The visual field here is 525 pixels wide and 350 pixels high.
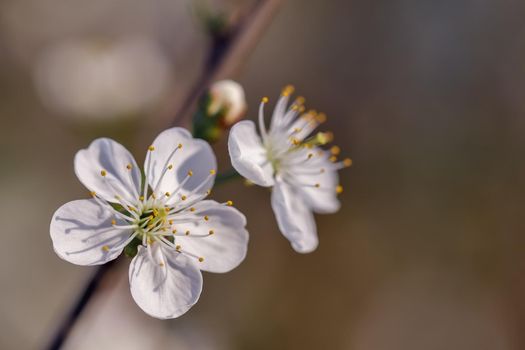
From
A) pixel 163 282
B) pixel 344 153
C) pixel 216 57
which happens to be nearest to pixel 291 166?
pixel 216 57

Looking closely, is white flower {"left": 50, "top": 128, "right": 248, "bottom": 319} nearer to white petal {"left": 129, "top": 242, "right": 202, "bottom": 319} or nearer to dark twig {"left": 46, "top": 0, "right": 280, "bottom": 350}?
white petal {"left": 129, "top": 242, "right": 202, "bottom": 319}

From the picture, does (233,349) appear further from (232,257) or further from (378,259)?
(232,257)

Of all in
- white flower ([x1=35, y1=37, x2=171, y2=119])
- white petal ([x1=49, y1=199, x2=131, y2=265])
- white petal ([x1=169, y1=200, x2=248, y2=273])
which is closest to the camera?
white petal ([x1=49, y1=199, x2=131, y2=265])

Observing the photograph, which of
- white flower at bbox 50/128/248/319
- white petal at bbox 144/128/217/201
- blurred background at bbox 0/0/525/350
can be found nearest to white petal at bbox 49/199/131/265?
white flower at bbox 50/128/248/319

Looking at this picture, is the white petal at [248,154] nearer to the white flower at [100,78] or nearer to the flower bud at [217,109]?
the flower bud at [217,109]

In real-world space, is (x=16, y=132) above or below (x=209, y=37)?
below

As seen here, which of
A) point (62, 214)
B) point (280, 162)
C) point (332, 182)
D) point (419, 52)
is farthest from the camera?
point (419, 52)

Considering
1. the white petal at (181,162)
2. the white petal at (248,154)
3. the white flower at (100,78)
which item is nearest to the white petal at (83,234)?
the white petal at (181,162)

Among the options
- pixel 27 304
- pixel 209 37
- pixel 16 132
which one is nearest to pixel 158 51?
pixel 16 132

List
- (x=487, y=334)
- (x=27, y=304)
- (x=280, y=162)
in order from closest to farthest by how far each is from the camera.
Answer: (x=280, y=162) → (x=27, y=304) → (x=487, y=334)

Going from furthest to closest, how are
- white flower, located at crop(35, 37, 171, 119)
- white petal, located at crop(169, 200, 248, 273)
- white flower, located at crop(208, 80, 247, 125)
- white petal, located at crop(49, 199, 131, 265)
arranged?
white flower, located at crop(35, 37, 171, 119) → white flower, located at crop(208, 80, 247, 125) → white petal, located at crop(169, 200, 248, 273) → white petal, located at crop(49, 199, 131, 265)
